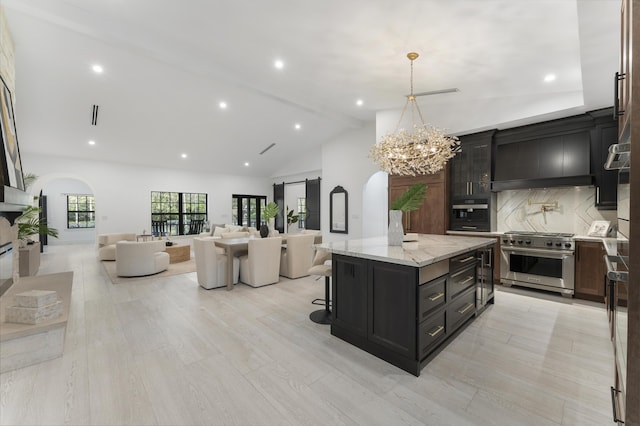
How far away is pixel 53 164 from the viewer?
26.9 ft

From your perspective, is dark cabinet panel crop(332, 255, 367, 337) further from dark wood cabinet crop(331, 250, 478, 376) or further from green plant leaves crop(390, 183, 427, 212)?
green plant leaves crop(390, 183, 427, 212)

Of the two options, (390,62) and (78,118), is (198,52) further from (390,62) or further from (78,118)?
(78,118)

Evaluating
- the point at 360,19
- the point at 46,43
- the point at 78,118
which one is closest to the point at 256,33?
the point at 360,19

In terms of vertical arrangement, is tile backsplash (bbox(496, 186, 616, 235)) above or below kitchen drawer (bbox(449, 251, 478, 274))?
above

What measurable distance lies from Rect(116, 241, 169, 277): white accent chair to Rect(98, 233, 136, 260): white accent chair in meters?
2.09

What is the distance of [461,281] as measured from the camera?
287 centimetres

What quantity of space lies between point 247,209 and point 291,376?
10854 mm

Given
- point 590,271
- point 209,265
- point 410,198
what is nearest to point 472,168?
point 590,271

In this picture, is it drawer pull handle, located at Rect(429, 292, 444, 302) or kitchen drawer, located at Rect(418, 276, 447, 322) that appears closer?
kitchen drawer, located at Rect(418, 276, 447, 322)

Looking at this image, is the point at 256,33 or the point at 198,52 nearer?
the point at 256,33

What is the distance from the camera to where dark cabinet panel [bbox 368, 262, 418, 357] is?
7.22 feet

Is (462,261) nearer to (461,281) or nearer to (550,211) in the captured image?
(461,281)

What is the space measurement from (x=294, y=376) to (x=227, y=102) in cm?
603

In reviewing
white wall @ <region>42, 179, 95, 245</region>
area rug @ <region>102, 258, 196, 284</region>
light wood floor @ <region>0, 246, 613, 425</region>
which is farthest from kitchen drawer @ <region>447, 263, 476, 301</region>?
white wall @ <region>42, 179, 95, 245</region>
